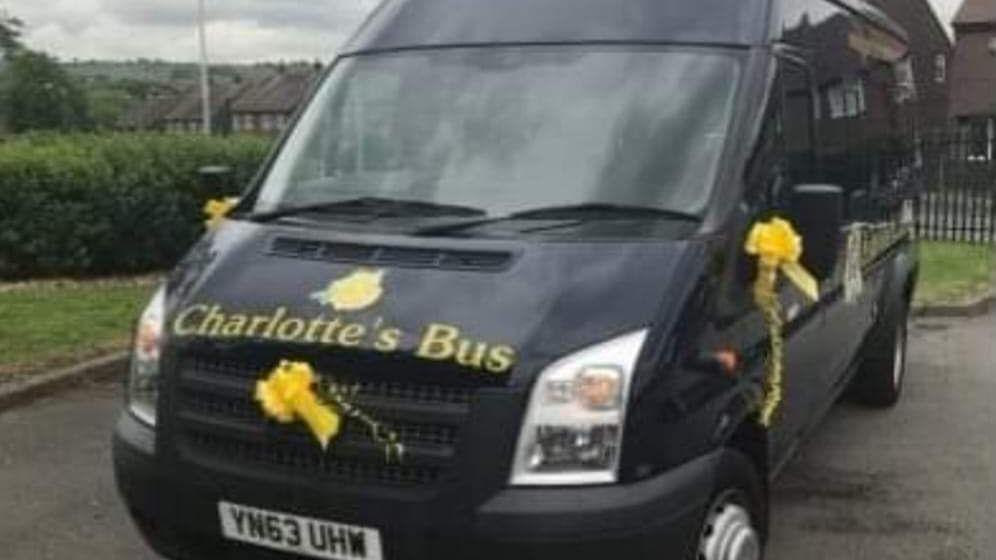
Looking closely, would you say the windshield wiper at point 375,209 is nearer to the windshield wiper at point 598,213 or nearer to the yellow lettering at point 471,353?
the windshield wiper at point 598,213

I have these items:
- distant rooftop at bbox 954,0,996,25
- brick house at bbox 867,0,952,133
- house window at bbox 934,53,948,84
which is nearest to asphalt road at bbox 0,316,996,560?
brick house at bbox 867,0,952,133

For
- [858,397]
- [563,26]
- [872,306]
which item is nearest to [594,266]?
[563,26]

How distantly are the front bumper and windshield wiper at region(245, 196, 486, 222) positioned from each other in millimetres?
1043

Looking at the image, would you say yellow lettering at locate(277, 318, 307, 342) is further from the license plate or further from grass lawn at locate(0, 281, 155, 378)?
grass lawn at locate(0, 281, 155, 378)

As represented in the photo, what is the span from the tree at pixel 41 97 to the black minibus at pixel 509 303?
63860 mm

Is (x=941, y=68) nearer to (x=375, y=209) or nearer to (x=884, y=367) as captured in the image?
(x=884, y=367)

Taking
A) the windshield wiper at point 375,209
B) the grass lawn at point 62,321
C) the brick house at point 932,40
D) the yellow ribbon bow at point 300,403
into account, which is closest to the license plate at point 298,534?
the yellow ribbon bow at point 300,403

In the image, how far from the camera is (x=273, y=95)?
291 feet

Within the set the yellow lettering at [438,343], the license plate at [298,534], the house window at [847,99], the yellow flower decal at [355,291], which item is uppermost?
the house window at [847,99]

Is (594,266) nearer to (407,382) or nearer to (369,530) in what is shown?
(407,382)

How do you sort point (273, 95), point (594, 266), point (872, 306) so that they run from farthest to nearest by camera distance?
point (273, 95) → point (872, 306) → point (594, 266)

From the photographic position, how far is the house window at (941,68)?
2798 inches

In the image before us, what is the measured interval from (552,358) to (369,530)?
691 mm

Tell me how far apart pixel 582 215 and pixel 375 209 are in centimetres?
72
